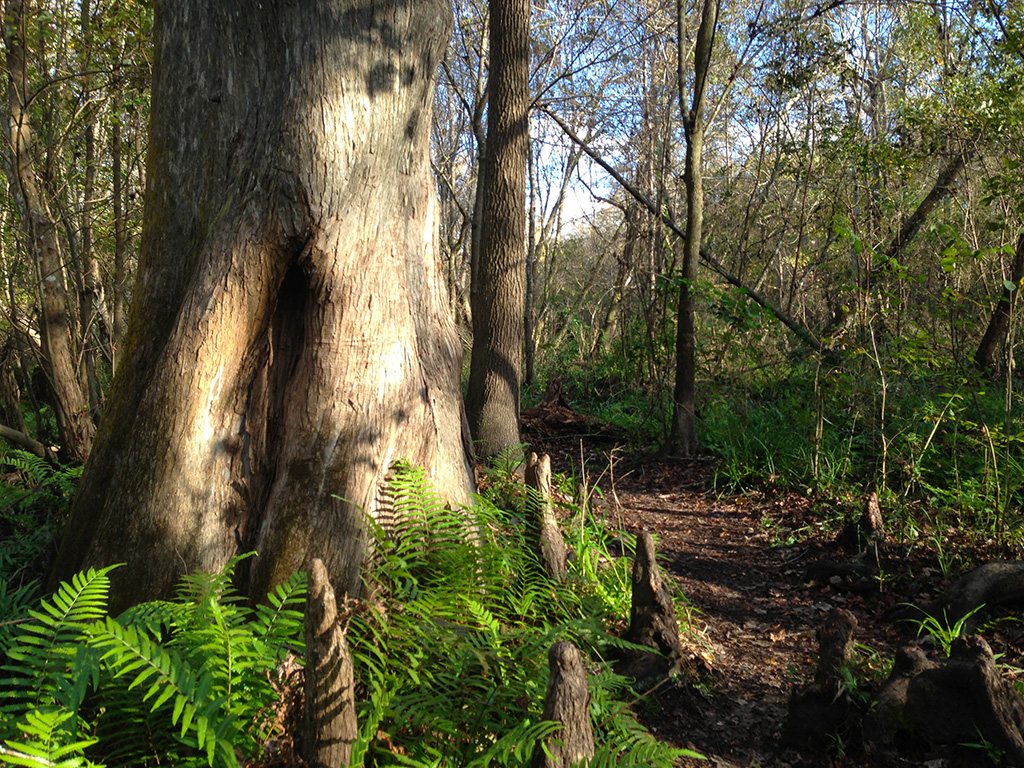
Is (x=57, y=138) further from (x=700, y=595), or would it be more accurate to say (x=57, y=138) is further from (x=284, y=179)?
(x=700, y=595)

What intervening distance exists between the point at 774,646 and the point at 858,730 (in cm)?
113

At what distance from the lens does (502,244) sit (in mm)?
7344

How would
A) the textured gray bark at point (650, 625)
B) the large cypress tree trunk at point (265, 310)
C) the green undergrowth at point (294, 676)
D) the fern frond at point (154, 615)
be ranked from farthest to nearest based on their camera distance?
the textured gray bark at point (650, 625) < the large cypress tree trunk at point (265, 310) < the fern frond at point (154, 615) < the green undergrowth at point (294, 676)

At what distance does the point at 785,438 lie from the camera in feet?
25.0

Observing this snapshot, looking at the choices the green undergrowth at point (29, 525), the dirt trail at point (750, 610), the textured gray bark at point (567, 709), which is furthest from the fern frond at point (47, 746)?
the dirt trail at point (750, 610)

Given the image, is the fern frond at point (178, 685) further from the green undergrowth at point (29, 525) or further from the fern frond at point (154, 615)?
the green undergrowth at point (29, 525)

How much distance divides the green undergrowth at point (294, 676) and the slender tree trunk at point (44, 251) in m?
3.79

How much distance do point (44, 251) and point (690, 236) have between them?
21.2ft

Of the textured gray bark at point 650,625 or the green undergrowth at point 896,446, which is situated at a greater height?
the green undergrowth at point 896,446

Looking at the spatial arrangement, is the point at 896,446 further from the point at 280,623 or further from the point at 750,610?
the point at 280,623

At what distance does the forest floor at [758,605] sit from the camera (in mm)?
3271

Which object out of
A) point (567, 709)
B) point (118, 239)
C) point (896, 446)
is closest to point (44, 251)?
point (118, 239)

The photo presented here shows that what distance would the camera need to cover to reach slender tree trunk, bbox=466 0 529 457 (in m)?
7.16

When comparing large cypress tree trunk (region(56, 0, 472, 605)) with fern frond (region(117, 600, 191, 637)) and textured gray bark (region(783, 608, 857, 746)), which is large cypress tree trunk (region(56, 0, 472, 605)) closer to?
fern frond (region(117, 600, 191, 637))
